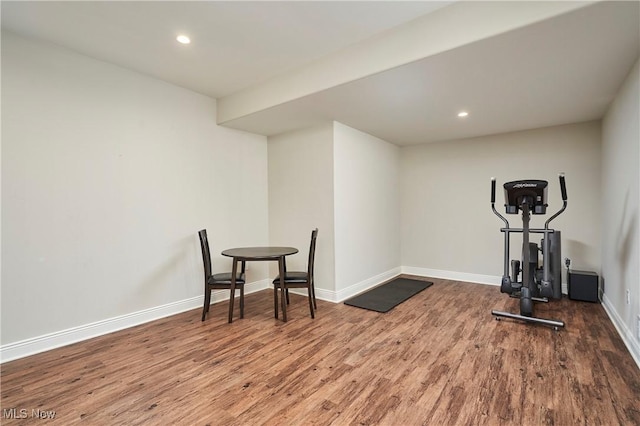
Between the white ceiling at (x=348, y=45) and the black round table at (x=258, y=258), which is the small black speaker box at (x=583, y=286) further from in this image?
the black round table at (x=258, y=258)

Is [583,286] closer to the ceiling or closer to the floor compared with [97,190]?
closer to the floor

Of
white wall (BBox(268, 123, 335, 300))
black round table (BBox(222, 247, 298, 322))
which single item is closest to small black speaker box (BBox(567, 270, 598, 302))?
white wall (BBox(268, 123, 335, 300))

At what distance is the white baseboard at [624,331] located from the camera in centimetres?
222

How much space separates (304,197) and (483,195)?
9.11 feet

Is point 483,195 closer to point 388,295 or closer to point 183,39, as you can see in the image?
point 388,295

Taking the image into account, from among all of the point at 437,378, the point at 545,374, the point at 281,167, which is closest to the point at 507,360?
the point at 545,374

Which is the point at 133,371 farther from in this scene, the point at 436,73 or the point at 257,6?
the point at 436,73

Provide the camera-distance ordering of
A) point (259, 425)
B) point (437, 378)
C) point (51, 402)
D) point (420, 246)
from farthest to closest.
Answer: point (420, 246), point (437, 378), point (51, 402), point (259, 425)

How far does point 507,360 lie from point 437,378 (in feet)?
2.18

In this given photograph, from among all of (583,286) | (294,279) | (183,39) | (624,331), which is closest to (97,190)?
(183,39)

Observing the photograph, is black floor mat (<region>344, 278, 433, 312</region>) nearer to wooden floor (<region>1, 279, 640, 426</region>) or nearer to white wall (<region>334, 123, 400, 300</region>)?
white wall (<region>334, 123, 400, 300</region>)

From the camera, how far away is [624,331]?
2549mm

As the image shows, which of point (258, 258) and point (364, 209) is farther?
point (364, 209)

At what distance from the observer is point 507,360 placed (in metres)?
2.28
